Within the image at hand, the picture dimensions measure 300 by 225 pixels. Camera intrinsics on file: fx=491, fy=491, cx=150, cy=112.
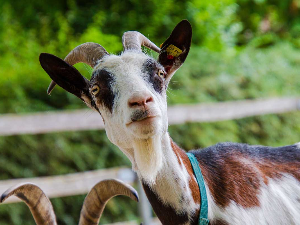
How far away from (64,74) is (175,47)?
0.71m

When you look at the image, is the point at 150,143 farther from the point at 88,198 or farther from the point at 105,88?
the point at 88,198

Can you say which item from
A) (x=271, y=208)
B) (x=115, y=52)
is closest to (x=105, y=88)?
(x=271, y=208)

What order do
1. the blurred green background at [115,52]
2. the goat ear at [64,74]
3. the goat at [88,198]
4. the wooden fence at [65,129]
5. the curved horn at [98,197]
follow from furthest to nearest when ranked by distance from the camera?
the blurred green background at [115,52] < the wooden fence at [65,129] < the curved horn at [98,197] < the goat at [88,198] < the goat ear at [64,74]

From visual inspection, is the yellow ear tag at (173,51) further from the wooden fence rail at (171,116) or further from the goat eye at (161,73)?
the wooden fence rail at (171,116)

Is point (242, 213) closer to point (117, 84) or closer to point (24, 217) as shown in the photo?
point (117, 84)

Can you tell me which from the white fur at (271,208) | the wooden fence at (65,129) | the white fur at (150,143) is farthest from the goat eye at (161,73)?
the wooden fence at (65,129)

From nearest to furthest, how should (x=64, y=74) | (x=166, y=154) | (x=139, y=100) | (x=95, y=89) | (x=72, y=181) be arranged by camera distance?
(x=139, y=100)
(x=166, y=154)
(x=95, y=89)
(x=64, y=74)
(x=72, y=181)

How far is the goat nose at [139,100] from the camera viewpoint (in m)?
2.53

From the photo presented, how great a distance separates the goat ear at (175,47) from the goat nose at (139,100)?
0.58 meters

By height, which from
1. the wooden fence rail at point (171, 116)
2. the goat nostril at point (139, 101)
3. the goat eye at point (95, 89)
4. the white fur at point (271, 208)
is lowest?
the wooden fence rail at point (171, 116)

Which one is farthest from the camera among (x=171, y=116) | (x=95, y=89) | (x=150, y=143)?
(x=171, y=116)

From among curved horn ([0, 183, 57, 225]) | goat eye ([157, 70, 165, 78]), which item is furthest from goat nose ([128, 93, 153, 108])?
curved horn ([0, 183, 57, 225])

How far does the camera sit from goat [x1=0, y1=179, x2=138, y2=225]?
3.07m

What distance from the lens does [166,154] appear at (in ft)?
9.17
